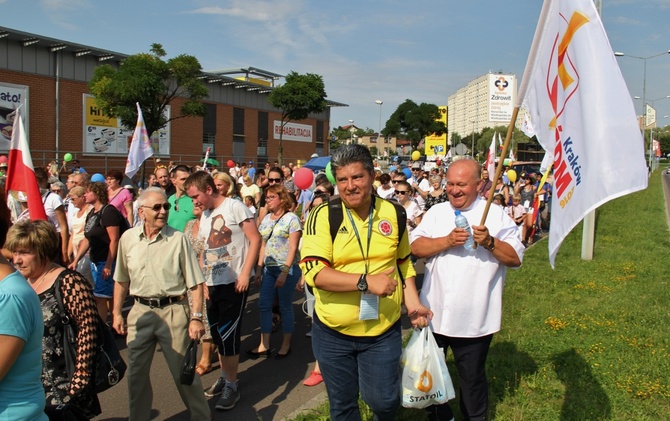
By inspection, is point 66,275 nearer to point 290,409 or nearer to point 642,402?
point 290,409

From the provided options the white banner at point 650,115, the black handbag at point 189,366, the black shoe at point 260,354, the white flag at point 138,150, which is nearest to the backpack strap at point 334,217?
the black handbag at point 189,366

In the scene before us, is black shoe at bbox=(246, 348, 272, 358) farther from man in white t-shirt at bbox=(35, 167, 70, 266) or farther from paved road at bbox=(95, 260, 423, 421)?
man in white t-shirt at bbox=(35, 167, 70, 266)

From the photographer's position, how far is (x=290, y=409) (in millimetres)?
4746

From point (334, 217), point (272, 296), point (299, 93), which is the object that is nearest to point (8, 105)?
point (299, 93)

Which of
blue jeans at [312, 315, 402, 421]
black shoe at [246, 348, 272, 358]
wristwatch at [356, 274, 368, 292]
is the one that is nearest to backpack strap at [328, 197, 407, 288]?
wristwatch at [356, 274, 368, 292]

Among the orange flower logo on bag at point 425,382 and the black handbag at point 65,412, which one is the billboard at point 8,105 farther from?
the orange flower logo on bag at point 425,382

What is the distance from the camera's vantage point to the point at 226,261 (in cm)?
487

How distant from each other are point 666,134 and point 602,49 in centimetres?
16170

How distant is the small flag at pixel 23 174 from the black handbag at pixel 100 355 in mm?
1661

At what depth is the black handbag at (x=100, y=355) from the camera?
3.06 metres

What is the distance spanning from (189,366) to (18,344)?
1731 mm

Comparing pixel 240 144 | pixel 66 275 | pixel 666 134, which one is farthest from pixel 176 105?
pixel 666 134

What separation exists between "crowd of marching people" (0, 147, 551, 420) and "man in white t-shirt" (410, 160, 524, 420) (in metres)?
0.11

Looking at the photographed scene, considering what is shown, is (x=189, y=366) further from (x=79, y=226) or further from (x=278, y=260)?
(x=79, y=226)
